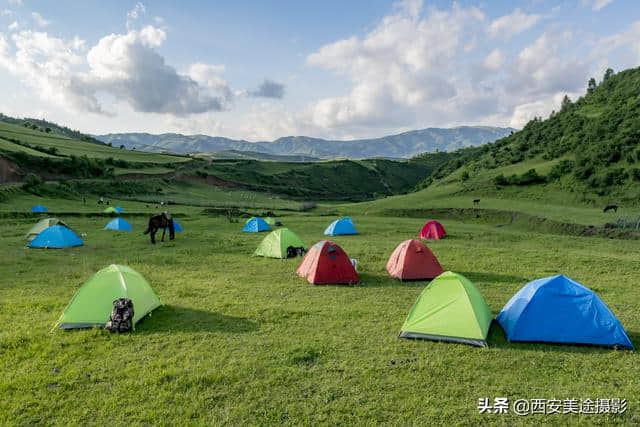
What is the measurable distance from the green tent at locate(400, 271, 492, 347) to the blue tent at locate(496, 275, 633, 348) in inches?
40.3

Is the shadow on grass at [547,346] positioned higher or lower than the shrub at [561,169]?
lower

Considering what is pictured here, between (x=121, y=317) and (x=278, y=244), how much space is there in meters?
11.3

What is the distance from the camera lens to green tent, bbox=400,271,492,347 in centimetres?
1042

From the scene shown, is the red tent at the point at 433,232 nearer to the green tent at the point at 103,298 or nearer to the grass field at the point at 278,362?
the grass field at the point at 278,362

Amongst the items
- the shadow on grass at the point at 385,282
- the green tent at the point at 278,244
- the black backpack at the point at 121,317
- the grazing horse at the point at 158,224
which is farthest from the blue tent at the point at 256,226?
the black backpack at the point at 121,317

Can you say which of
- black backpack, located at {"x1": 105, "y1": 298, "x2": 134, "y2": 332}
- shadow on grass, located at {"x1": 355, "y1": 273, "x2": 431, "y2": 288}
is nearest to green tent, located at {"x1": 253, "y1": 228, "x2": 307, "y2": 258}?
shadow on grass, located at {"x1": 355, "y1": 273, "x2": 431, "y2": 288}

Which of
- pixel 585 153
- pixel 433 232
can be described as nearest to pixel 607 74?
pixel 585 153

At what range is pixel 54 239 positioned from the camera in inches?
960

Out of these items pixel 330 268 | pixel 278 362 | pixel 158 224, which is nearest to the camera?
pixel 278 362

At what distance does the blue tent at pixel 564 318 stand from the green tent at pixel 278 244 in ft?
43.1

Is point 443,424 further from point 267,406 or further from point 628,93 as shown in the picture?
point 628,93

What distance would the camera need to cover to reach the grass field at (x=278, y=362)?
7.50m

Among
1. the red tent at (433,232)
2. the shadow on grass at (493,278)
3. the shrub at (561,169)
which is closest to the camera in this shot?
the shadow on grass at (493,278)

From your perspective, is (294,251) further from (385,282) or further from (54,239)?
(54,239)
